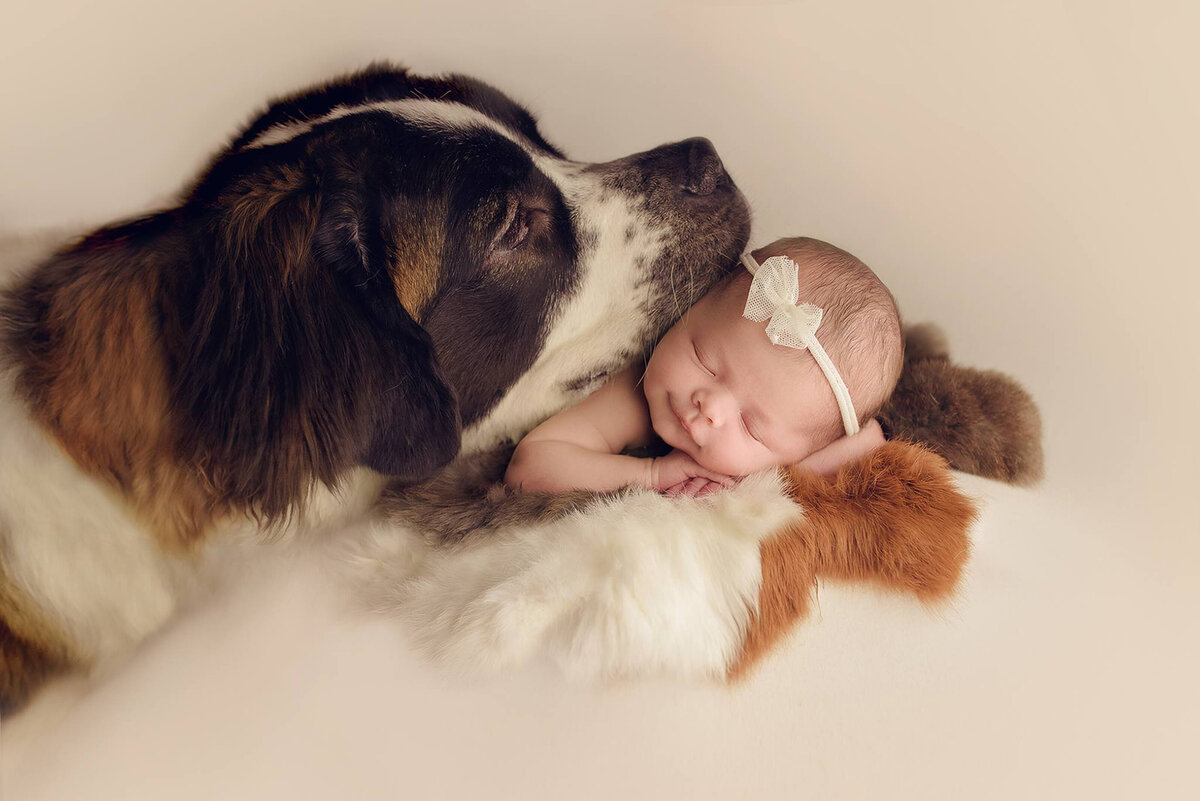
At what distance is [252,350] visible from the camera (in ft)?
4.46

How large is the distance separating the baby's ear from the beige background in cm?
11

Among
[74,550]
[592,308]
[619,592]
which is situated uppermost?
[592,308]

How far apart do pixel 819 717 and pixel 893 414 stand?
62cm

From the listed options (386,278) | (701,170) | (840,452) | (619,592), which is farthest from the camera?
(701,170)

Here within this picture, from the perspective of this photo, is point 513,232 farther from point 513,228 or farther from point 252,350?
point 252,350

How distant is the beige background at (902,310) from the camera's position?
1331 millimetres

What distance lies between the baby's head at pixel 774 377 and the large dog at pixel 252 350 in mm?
300

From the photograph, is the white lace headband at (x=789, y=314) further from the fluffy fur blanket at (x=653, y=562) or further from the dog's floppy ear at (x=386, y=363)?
the dog's floppy ear at (x=386, y=363)

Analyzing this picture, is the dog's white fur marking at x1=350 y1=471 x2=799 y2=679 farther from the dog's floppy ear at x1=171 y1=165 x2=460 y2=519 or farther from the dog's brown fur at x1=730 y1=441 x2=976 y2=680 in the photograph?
the dog's floppy ear at x1=171 y1=165 x2=460 y2=519

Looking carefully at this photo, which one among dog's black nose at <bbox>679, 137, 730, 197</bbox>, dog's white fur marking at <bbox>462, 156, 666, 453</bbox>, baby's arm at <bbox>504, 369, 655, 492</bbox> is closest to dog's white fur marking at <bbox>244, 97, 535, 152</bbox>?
dog's white fur marking at <bbox>462, 156, 666, 453</bbox>

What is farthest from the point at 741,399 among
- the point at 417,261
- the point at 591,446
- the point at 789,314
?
the point at 417,261

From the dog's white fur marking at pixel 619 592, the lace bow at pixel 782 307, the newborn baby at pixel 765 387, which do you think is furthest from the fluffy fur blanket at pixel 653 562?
the lace bow at pixel 782 307

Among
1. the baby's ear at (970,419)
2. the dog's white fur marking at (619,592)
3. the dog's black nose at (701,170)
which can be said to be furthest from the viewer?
the dog's black nose at (701,170)

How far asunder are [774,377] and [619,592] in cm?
51
